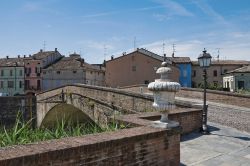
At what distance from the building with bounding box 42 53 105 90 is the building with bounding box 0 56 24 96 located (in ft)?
18.7

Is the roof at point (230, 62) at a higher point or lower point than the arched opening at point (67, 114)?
higher

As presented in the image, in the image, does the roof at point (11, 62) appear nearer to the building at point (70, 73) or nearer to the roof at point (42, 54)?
the roof at point (42, 54)

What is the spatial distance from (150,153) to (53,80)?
58.5 m

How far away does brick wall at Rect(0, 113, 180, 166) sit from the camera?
4.42m

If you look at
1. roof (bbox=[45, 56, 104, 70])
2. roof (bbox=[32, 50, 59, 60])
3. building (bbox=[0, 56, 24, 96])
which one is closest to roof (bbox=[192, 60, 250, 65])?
roof (bbox=[45, 56, 104, 70])

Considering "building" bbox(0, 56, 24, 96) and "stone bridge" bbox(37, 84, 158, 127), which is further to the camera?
"building" bbox(0, 56, 24, 96)

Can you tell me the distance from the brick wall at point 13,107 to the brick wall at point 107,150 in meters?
29.1

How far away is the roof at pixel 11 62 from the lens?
67500 mm

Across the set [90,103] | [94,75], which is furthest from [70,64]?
[90,103]

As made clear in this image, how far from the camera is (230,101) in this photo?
20656mm

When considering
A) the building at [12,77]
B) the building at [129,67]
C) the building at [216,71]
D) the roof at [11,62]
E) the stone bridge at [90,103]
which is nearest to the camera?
the stone bridge at [90,103]

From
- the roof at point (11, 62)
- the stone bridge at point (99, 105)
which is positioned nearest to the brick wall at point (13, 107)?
the stone bridge at point (99, 105)

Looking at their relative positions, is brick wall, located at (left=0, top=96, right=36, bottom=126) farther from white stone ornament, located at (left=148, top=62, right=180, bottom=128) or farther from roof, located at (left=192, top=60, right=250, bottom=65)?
roof, located at (left=192, top=60, right=250, bottom=65)

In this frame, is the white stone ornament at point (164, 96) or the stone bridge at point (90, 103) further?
the stone bridge at point (90, 103)
